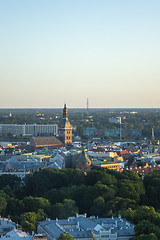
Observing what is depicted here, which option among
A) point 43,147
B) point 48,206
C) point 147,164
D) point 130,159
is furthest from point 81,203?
point 43,147

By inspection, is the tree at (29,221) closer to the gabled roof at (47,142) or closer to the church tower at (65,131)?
the gabled roof at (47,142)

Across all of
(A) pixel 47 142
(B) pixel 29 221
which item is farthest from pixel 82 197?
(A) pixel 47 142

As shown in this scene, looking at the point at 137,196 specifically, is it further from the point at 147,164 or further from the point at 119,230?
the point at 147,164

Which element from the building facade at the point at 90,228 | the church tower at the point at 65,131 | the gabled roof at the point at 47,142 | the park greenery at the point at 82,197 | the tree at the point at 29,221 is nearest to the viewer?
the building facade at the point at 90,228

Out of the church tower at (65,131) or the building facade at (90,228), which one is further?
the church tower at (65,131)

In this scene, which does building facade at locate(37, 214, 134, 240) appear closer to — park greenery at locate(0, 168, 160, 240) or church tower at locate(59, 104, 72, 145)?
park greenery at locate(0, 168, 160, 240)

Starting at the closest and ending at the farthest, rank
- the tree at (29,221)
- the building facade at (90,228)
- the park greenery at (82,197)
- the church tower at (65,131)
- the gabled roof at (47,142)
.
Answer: the building facade at (90,228) < the tree at (29,221) < the park greenery at (82,197) < the gabled roof at (47,142) < the church tower at (65,131)

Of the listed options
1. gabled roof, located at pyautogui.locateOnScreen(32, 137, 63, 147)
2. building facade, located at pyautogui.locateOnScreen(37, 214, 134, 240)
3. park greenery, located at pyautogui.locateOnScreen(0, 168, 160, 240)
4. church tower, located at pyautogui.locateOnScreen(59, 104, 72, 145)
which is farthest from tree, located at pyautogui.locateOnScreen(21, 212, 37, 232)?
church tower, located at pyautogui.locateOnScreen(59, 104, 72, 145)

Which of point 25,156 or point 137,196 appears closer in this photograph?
point 137,196

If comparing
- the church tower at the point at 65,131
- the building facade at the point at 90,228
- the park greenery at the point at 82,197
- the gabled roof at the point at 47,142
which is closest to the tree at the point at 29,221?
the park greenery at the point at 82,197
